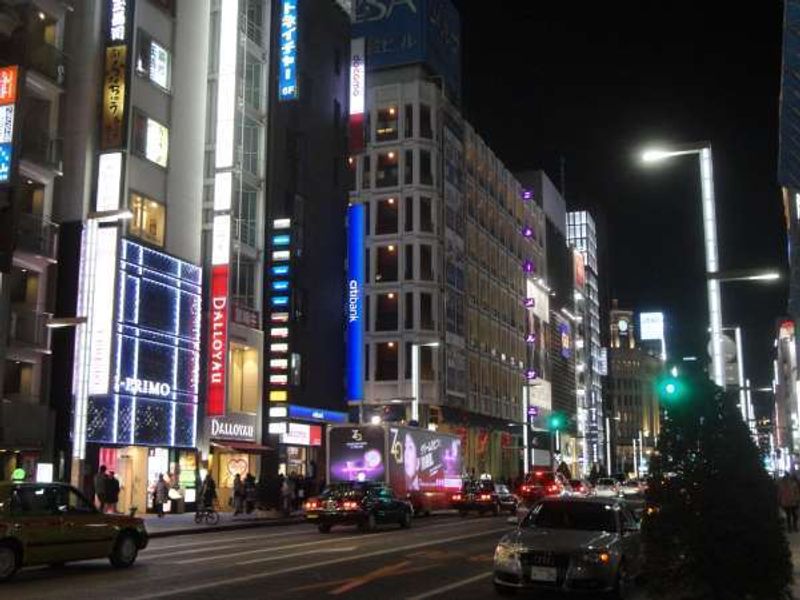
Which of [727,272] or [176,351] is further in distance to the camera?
[176,351]

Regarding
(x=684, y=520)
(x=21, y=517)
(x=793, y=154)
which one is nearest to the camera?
(x=684, y=520)

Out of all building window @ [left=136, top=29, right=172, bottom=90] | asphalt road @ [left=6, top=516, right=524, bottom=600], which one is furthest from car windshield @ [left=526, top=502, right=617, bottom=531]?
building window @ [left=136, top=29, right=172, bottom=90]

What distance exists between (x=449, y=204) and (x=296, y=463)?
1084 inches

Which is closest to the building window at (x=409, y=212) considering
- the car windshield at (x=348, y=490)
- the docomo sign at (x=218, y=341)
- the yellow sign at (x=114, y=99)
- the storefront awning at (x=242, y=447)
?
the storefront awning at (x=242, y=447)

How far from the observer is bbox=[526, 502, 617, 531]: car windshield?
46.6 feet

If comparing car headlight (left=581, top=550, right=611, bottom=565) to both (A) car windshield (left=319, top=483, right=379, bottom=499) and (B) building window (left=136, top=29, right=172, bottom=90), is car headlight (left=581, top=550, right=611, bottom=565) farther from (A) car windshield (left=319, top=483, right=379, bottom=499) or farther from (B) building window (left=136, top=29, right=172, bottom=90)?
(B) building window (left=136, top=29, right=172, bottom=90)

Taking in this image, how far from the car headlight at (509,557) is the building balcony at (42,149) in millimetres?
25752

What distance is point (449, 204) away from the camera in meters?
69.6

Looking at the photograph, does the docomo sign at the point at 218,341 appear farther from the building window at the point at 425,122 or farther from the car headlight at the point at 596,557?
the building window at the point at 425,122

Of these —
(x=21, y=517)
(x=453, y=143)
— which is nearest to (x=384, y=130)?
(x=453, y=143)

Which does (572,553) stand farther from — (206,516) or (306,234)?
(306,234)

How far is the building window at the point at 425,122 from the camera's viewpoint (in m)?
68.0

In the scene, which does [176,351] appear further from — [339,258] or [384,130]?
[384,130]

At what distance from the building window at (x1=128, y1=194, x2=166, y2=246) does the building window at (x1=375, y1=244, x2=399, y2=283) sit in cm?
2908
